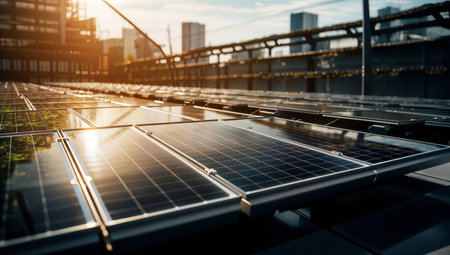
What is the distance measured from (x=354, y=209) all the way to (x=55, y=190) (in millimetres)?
4023

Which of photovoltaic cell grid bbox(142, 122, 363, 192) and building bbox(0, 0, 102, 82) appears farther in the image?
Answer: building bbox(0, 0, 102, 82)

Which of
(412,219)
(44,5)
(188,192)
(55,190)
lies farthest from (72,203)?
(44,5)

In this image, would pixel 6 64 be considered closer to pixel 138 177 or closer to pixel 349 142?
pixel 349 142

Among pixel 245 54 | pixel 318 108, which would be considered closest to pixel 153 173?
pixel 318 108

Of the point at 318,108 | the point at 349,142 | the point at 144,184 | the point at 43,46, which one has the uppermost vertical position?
the point at 43,46

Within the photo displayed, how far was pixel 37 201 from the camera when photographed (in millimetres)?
2605

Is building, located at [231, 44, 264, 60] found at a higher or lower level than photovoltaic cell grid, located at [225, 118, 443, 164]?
higher

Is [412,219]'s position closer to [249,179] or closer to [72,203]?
[249,179]

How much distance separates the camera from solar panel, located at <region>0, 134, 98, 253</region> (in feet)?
7.26

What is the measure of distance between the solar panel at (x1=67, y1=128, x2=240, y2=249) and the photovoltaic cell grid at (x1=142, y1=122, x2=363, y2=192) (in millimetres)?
317

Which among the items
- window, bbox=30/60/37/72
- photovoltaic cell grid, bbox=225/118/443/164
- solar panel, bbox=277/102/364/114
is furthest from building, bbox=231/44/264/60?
window, bbox=30/60/37/72

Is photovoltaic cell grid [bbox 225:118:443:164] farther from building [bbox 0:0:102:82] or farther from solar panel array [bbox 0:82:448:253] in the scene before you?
building [bbox 0:0:102:82]

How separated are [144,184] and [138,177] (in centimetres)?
22

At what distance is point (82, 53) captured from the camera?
68.6 metres
